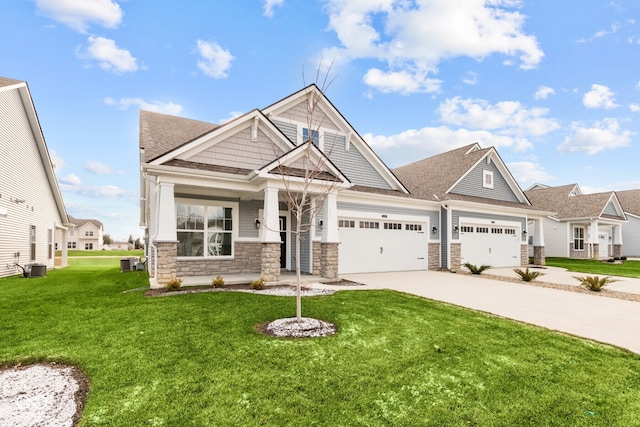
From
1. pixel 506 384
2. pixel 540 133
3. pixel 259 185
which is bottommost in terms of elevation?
pixel 506 384

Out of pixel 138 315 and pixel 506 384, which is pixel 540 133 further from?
pixel 138 315

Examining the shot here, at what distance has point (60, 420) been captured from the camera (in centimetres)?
285

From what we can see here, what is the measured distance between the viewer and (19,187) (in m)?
13.9

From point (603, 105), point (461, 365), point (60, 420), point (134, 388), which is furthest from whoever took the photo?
point (603, 105)

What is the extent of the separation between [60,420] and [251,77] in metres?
13.9

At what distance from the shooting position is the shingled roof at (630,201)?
30.1 meters

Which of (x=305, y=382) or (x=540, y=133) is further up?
(x=540, y=133)

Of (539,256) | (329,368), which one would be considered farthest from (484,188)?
(329,368)

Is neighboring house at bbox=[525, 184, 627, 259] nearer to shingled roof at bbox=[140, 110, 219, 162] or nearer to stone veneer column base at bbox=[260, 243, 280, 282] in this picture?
stone veneer column base at bbox=[260, 243, 280, 282]

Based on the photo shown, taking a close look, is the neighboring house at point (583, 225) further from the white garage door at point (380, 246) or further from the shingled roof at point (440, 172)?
the white garage door at point (380, 246)

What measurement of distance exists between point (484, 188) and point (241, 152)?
1320 centimetres

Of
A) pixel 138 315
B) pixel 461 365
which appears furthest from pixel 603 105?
pixel 138 315

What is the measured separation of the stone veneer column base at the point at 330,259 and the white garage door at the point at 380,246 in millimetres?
1750

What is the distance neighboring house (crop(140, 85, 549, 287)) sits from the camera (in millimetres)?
9789
